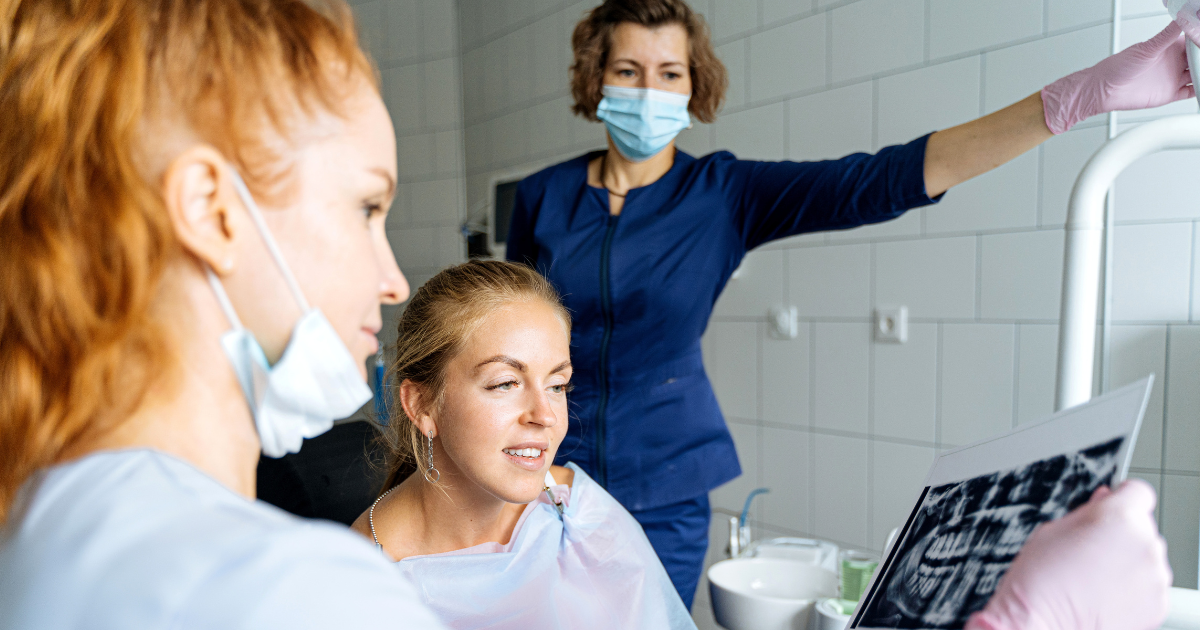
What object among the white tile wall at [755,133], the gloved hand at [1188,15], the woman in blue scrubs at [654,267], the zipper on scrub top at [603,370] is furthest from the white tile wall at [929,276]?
the gloved hand at [1188,15]

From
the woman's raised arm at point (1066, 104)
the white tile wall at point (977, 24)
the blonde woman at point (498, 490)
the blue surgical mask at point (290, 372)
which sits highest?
the white tile wall at point (977, 24)

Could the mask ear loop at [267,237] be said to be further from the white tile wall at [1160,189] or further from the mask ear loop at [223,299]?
the white tile wall at [1160,189]

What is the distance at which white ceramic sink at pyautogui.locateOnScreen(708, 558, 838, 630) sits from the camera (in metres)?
1.48

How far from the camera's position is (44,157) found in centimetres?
47

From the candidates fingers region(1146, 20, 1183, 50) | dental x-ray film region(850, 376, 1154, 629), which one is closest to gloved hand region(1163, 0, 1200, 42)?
fingers region(1146, 20, 1183, 50)

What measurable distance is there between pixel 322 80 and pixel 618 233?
1.08m

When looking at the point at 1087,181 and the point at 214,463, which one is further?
the point at 1087,181

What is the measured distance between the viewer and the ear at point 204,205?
18.6 inches

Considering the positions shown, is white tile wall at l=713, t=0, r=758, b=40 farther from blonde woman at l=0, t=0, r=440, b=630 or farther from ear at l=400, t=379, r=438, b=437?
blonde woman at l=0, t=0, r=440, b=630

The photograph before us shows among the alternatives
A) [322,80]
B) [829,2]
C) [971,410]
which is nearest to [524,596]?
[322,80]

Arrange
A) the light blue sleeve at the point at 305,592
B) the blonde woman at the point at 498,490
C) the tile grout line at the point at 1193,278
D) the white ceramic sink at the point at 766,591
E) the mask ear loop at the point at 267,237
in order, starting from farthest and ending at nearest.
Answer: the tile grout line at the point at 1193,278 → the white ceramic sink at the point at 766,591 → the blonde woman at the point at 498,490 → the mask ear loop at the point at 267,237 → the light blue sleeve at the point at 305,592

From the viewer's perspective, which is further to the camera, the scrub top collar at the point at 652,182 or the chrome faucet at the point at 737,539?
the chrome faucet at the point at 737,539

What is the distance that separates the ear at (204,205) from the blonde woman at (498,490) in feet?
2.52

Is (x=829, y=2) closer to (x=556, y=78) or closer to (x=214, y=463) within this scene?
(x=556, y=78)
